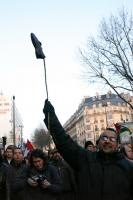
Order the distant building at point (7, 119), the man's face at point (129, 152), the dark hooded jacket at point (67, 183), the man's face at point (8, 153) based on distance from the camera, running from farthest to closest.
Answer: the distant building at point (7, 119) < the man's face at point (8, 153) < the man's face at point (129, 152) < the dark hooded jacket at point (67, 183)

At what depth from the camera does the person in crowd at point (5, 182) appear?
6.55 metres

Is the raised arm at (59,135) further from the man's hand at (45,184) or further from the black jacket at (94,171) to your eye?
the man's hand at (45,184)

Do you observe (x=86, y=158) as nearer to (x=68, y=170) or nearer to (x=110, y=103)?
(x=68, y=170)

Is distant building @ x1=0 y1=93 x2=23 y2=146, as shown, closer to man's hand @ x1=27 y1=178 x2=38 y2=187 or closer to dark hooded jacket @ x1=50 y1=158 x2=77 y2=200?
dark hooded jacket @ x1=50 y1=158 x2=77 y2=200

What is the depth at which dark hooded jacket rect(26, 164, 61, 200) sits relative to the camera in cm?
557

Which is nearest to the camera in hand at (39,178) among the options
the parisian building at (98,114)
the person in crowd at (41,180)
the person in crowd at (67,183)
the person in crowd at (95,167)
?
the person in crowd at (41,180)

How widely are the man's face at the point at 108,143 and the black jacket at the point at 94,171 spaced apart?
2.2 inches

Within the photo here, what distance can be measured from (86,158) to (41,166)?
1841mm

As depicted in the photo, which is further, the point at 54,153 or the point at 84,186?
the point at 54,153

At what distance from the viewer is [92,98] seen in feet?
469

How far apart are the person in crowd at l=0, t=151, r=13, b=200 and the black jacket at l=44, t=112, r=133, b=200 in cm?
278

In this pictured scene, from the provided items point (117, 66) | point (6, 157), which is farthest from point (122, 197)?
point (117, 66)

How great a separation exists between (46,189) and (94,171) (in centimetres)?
182

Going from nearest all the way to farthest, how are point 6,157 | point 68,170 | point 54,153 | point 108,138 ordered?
point 108,138, point 68,170, point 6,157, point 54,153
